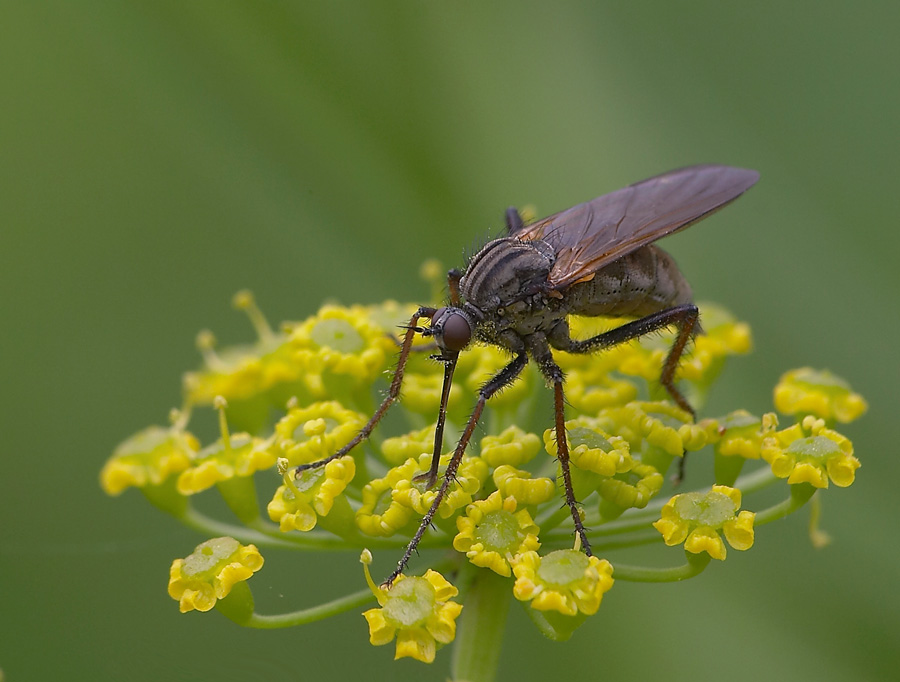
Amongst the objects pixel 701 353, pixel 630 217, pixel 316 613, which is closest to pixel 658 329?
pixel 701 353

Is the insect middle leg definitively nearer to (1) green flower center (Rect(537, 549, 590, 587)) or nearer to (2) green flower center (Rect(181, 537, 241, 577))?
(1) green flower center (Rect(537, 549, 590, 587))

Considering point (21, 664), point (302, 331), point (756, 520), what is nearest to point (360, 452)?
point (302, 331)

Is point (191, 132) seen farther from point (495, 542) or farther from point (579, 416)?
point (495, 542)

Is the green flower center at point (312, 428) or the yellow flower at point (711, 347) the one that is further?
the yellow flower at point (711, 347)

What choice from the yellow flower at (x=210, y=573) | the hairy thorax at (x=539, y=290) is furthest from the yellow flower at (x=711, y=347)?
the yellow flower at (x=210, y=573)

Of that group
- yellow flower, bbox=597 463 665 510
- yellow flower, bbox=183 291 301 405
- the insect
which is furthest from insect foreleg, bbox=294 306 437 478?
yellow flower, bbox=597 463 665 510

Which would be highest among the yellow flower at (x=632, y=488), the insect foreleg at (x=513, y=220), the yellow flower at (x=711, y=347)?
the insect foreleg at (x=513, y=220)

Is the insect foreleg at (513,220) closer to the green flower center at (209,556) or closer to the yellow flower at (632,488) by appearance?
the yellow flower at (632,488)

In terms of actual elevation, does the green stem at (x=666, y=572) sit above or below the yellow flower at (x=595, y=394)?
below
